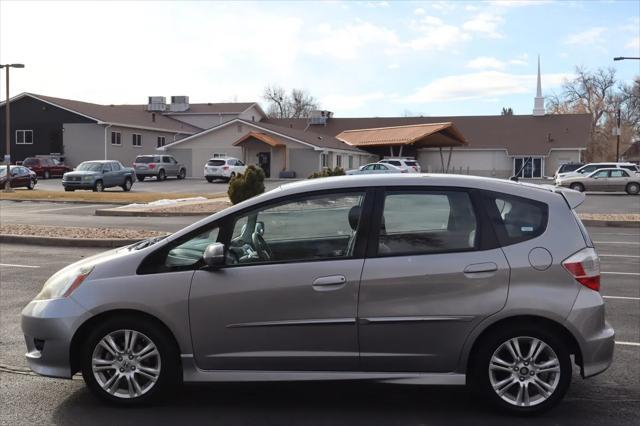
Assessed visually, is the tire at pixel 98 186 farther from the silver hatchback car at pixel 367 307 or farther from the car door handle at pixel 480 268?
the car door handle at pixel 480 268

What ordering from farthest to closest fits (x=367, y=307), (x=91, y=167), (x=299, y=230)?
(x=91, y=167), (x=299, y=230), (x=367, y=307)

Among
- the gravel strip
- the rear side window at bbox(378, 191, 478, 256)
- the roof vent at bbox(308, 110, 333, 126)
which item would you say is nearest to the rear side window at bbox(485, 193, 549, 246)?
the rear side window at bbox(378, 191, 478, 256)

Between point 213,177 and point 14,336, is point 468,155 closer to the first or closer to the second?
point 213,177

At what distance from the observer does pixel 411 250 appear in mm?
4543

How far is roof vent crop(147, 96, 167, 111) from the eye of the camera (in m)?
70.1

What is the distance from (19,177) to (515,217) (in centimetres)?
3548

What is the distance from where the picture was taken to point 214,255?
14.7 feet

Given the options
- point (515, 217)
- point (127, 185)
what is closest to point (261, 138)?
point (127, 185)

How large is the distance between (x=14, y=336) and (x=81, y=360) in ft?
7.79

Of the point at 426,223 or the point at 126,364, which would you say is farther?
the point at 426,223

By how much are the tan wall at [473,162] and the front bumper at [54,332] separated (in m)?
54.7

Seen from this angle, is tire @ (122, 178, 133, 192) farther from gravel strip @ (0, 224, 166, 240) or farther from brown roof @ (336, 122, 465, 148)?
brown roof @ (336, 122, 465, 148)

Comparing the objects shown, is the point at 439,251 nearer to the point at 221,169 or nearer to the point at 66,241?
the point at 66,241

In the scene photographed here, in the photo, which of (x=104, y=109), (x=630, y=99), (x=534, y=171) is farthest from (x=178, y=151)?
(x=630, y=99)
